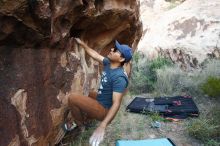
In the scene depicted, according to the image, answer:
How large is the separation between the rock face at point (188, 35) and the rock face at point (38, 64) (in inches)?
256

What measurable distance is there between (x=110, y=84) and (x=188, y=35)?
7.98 meters

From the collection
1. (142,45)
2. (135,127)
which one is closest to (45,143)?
(135,127)

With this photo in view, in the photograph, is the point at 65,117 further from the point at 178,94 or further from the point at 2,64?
the point at 178,94

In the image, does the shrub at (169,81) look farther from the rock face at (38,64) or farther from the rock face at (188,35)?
the rock face at (38,64)

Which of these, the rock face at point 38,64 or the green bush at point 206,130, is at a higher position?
the rock face at point 38,64

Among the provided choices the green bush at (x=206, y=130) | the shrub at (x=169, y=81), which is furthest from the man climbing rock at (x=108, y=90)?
the shrub at (x=169, y=81)

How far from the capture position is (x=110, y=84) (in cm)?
453

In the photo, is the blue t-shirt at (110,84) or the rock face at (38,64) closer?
the rock face at (38,64)

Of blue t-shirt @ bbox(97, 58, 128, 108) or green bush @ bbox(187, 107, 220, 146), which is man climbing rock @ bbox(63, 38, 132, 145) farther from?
green bush @ bbox(187, 107, 220, 146)

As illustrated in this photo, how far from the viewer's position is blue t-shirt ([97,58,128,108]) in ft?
14.3

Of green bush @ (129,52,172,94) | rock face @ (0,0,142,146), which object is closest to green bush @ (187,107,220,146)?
rock face @ (0,0,142,146)

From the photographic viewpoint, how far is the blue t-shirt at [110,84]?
4348 millimetres

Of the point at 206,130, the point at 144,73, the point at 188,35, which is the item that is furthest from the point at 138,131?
the point at 188,35

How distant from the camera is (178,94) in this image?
909 centimetres
